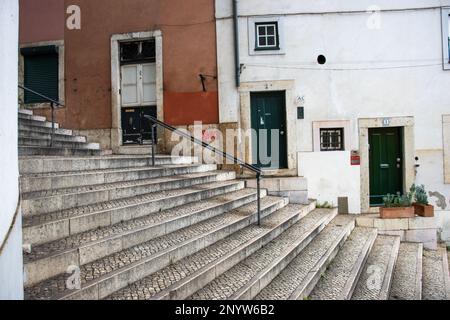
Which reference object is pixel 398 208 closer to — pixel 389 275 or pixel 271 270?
pixel 389 275

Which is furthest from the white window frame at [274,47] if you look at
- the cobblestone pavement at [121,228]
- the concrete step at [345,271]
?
the concrete step at [345,271]

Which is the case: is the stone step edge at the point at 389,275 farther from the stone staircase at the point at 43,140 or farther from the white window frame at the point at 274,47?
the stone staircase at the point at 43,140

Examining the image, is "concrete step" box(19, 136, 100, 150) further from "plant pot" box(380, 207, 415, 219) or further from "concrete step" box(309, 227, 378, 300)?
"plant pot" box(380, 207, 415, 219)

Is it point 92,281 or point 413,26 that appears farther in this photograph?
point 413,26

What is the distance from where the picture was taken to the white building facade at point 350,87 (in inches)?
332

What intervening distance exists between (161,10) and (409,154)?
7.33 m

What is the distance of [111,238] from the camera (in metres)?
3.49

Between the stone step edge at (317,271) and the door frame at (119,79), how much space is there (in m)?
5.11
